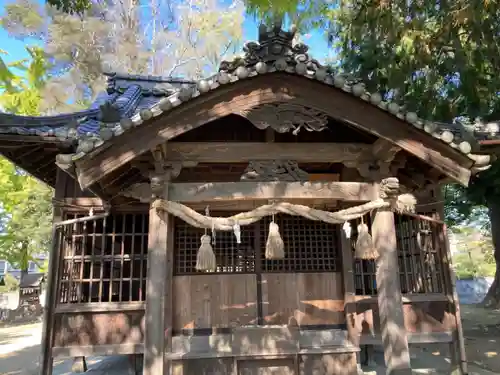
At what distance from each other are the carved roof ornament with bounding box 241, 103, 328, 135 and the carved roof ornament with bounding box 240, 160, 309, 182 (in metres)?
0.59

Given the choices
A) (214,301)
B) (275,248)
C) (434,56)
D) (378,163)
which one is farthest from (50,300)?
(434,56)

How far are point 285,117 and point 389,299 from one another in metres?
2.94

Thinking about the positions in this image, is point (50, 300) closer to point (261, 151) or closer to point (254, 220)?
point (254, 220)

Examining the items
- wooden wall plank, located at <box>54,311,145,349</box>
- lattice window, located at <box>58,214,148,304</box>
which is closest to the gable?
lattice window, located at <box>58,214,148,304</box>

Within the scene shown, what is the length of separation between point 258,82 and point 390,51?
6802 mm

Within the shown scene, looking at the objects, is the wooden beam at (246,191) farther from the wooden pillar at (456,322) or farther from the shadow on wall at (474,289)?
the shadow on wall at (474,289)

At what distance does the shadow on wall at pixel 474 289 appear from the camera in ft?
91.4

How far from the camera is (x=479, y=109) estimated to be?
33.3 ft

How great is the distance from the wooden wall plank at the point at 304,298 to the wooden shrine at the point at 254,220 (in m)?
0.03

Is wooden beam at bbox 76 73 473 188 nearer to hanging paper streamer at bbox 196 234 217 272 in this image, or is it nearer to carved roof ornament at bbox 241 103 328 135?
carved roof ornament at bbox 241 103 328 135

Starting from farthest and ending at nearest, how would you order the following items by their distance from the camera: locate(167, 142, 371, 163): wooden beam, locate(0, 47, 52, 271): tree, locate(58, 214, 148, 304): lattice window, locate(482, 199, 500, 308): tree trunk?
locate(0, 47, 52, 271): tree
locate(482, 199, 500, 308): tree trunk
locate(58, 214, 148, 304): lattice window
locate(167, 142, 371, 163): wooden beam

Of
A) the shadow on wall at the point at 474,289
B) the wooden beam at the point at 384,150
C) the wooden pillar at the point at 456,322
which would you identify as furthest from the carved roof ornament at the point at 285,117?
the shadow on wall at the point at 474,289

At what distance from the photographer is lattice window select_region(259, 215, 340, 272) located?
7488 millimetres

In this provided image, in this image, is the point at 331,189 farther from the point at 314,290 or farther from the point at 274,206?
the point at 314,290
